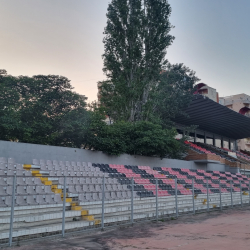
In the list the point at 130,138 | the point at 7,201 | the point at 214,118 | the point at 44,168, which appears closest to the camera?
the point at 7,201

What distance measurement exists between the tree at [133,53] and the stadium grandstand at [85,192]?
4678mm

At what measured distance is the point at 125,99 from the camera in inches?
832

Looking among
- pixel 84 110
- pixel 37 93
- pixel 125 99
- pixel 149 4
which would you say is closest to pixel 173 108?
pixel 125 99

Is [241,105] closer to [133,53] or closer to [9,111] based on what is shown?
[133,53]

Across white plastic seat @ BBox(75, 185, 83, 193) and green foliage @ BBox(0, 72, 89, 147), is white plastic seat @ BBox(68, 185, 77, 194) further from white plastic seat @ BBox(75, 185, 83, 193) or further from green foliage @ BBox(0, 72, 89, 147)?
green foliage @ BBox(0, 72, 89, 147)

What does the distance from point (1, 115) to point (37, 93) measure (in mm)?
2872

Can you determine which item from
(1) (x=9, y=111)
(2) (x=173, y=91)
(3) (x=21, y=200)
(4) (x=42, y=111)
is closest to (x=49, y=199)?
(3) (x=21, y=200)

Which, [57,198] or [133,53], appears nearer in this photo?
[57,198]

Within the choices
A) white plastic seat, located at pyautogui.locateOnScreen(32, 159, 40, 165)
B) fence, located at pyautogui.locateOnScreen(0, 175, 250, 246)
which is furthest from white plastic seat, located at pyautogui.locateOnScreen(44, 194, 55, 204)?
white plastic seat, located at pyautogui.locateOnScreen(32, 159, 40, 165)

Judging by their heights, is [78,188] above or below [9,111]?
below

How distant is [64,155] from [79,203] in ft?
21.6

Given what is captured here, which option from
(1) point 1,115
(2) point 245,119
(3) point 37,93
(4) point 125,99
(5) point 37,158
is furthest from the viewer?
(2) point 245,119

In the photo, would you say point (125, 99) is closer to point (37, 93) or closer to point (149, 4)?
point (37, 93)

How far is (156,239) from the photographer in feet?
23.6
